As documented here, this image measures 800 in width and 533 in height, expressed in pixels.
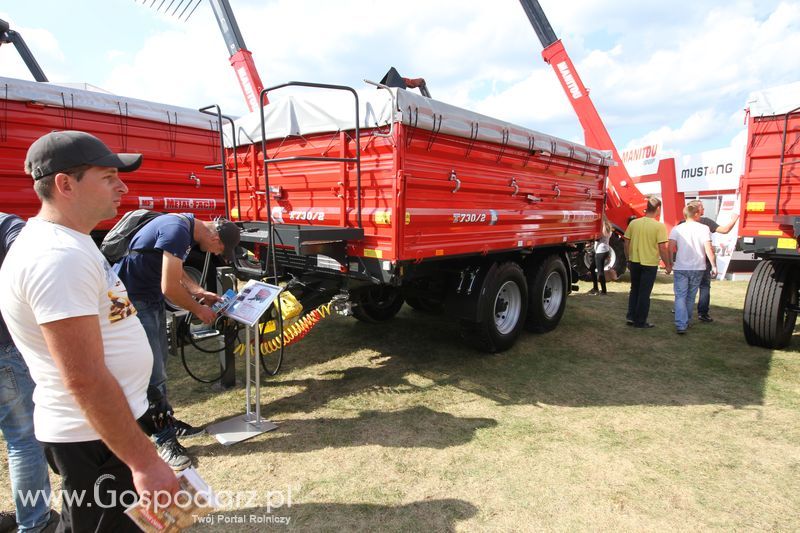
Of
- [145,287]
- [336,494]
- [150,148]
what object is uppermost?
[150,148]

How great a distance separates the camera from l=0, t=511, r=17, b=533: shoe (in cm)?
226

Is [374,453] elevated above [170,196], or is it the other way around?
[170,196]

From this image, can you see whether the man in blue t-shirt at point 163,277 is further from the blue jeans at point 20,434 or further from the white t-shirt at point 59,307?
the white t-shirt at point 59,307

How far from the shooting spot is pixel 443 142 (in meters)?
3.76

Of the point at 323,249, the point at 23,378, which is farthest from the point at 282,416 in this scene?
the point at 23,378

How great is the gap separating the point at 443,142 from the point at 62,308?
3.13m

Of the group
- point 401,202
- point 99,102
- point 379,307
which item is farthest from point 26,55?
point 401,202

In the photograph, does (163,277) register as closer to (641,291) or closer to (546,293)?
(546,293)

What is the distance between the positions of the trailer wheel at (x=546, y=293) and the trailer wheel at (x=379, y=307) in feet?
5.34

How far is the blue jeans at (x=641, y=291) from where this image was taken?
5.93m

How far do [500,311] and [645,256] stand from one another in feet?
7.88

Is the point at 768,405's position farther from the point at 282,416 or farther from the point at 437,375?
the point at 282,416

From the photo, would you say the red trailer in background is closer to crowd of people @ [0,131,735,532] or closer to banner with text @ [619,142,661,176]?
crowd of people @ [0,131,735,532]

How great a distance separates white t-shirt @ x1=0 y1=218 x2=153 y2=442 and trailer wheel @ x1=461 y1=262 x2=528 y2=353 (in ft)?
11.2
